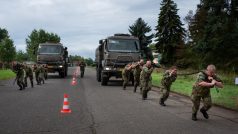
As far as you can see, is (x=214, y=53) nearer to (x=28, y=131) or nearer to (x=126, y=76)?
(x=126, y=76)

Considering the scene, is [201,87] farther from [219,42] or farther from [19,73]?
[219,42]

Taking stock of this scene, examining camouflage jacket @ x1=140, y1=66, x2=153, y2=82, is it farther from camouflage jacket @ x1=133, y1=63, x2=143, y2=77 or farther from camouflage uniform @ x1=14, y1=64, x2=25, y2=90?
camouflage uniform @ x1=14, y1=64, x2=25, y2=90

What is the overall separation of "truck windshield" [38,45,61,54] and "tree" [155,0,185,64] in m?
34.2

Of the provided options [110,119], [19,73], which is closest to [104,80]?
[19,73]

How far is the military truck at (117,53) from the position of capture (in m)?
25.7

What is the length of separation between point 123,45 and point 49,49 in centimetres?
1178

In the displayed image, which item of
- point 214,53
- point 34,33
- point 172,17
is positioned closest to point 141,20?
point 172,17

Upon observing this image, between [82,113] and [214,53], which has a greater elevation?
[214,53]

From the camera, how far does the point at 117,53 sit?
25.7m

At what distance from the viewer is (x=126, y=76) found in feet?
76.1

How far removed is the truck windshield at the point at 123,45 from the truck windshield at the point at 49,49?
11.1 m

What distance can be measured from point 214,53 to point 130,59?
37.8 ft

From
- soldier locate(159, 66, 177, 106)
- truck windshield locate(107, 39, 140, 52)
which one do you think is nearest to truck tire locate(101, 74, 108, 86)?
truck windshield locate(107, 39, 140, 52)

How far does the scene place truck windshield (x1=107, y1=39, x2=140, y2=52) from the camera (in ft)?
85.9
